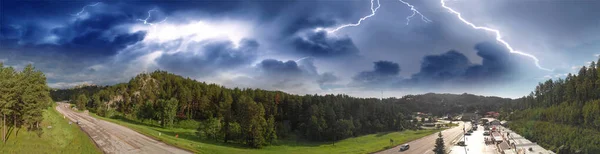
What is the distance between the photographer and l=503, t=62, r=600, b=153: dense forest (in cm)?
3715

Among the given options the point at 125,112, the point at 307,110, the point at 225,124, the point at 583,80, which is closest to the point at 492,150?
the point at 583,80

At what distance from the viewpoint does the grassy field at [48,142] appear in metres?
23.0

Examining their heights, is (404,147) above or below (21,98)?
below

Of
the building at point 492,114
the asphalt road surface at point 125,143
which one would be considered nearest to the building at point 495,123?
the building at point 492,114

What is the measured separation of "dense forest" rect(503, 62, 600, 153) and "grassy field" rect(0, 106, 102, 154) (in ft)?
173

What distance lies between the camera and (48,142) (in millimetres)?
25359

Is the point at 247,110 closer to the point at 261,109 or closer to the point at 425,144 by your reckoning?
the point at 261,109

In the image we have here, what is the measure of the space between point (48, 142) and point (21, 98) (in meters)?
4.45

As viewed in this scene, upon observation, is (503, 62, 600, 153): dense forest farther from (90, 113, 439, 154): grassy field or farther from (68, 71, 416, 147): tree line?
(68, 71, 416, 147): tree line

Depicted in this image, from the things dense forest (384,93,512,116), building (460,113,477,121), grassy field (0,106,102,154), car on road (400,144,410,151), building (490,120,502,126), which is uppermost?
dense forest (384,93,512,116)

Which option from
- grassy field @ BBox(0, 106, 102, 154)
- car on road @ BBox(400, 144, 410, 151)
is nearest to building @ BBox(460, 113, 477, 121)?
car on road @ BBox(400, 144, 410, 151)

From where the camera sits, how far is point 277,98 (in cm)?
5894

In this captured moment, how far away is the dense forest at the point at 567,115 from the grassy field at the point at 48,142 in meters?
52.6

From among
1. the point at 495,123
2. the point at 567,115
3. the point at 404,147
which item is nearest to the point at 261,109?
the point at 404,147
